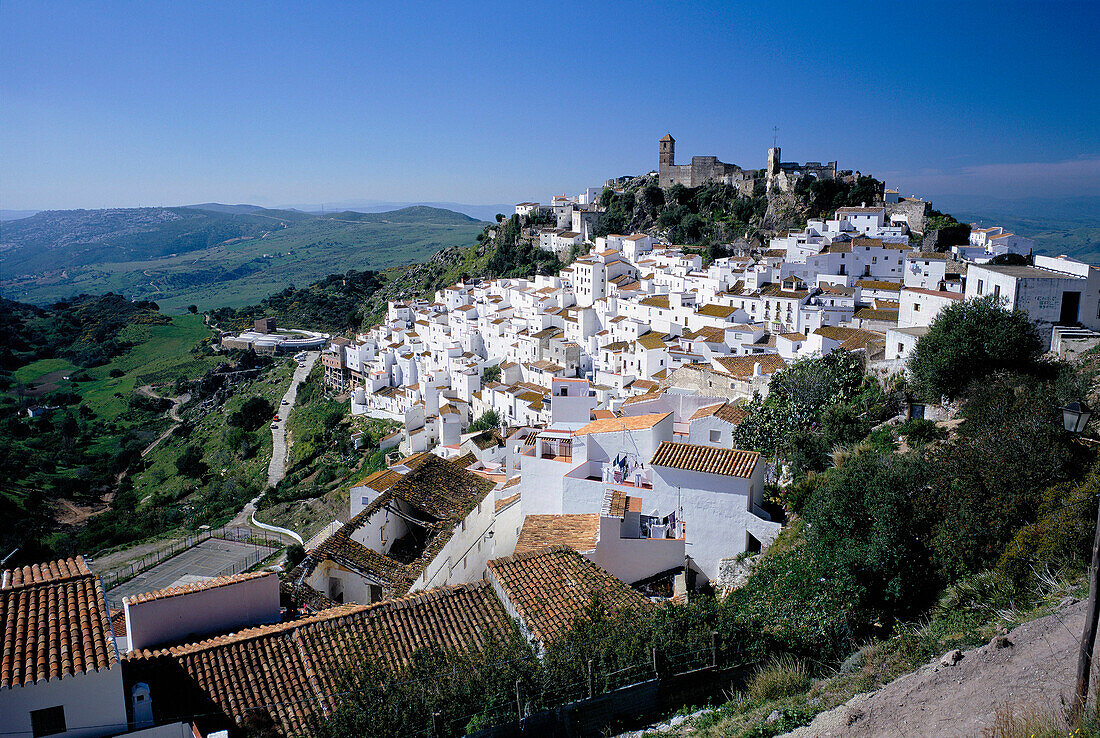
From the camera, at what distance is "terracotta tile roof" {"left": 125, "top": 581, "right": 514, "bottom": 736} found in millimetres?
6293

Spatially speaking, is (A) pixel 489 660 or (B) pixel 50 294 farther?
(B) pixel 50 294

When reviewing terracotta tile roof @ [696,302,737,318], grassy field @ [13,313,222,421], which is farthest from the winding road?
terracotta tile roof @ [696,302,737,318]

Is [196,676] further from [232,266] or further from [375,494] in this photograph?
[232,266]

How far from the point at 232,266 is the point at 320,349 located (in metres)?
119

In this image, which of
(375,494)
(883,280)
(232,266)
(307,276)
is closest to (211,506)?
(375,494)

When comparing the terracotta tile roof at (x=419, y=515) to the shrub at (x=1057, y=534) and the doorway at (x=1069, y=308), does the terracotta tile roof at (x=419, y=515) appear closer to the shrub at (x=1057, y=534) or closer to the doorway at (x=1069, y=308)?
the shrub at (x=1057, y=534)

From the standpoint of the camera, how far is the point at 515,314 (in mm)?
43500

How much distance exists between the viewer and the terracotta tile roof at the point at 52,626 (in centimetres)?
561

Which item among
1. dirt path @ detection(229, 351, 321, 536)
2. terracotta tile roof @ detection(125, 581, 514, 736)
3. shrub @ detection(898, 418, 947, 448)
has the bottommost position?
dirt path @ detection(229, 351, 321, 536)

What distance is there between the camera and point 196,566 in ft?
80.7

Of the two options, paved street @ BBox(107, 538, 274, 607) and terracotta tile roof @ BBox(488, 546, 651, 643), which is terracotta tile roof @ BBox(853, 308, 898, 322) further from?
paved street @ BBox(107, 538, 274, 607)

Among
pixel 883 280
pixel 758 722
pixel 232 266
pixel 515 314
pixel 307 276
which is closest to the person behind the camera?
Answer: pixel 758 722

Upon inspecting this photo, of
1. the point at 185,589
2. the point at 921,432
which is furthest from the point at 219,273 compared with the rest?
the point at 921,432

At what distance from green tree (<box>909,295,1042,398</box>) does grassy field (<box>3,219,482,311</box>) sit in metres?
123
